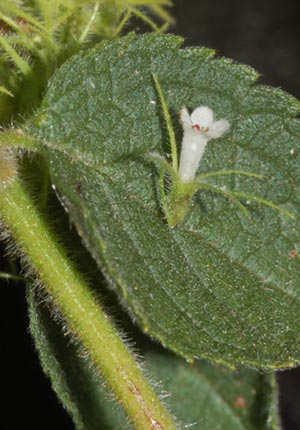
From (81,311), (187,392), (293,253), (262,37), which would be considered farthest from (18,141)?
(262,37)

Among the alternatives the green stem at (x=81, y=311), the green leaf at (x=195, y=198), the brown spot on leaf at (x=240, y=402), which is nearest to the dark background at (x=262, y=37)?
the brown spot on leaf at (x=240, y=402)

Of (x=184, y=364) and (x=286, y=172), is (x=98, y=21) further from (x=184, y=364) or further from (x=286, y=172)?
(x=184, y=364)

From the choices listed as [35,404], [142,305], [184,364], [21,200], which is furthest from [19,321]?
[142,305]

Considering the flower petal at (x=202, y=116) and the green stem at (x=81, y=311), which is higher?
the flower petal at (x=202, y=116)

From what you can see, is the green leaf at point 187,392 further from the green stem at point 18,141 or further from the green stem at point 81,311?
the green stem at point 18,141

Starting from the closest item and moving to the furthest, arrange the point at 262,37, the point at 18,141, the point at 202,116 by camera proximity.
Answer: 1. the point at 18,141
2. the point at 202,116
3. the point at 262,37

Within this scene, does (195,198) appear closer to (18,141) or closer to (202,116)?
(202,116)
